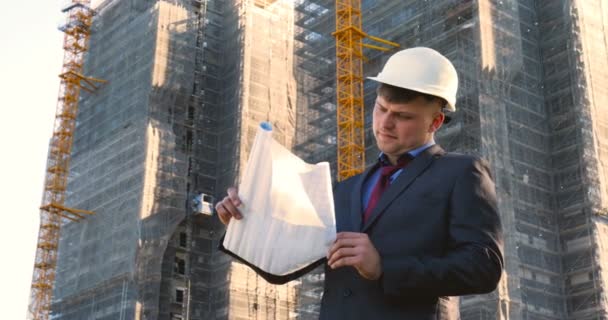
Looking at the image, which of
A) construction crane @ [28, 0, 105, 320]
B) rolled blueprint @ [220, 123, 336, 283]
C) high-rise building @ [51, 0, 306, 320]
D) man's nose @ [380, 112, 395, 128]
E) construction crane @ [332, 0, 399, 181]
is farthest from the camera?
construction crane @ [28, 0, 105, 320]

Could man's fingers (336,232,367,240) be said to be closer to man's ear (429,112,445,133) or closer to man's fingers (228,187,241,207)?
man's fingers (228,187,241,207)

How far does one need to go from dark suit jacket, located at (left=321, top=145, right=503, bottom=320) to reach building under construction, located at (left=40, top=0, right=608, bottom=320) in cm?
2654

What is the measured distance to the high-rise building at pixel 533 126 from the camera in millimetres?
30438

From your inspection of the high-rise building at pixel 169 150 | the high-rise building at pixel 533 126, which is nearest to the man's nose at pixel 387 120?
the high-rise building at pixel 533 126

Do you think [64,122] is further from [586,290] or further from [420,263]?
[420,263]

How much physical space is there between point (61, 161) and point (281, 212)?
1665 inches

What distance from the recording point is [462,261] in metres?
2.77

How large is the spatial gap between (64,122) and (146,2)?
696 cm

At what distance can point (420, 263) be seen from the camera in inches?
110

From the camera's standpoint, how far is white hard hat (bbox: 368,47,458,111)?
3.00 meters

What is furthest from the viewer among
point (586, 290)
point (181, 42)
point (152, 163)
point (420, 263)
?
point (181, 42)

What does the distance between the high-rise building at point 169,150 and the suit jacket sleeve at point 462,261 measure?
114 feet

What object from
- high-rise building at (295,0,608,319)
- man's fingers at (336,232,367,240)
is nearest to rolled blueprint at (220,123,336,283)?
man's fingers at (336,232,367,240)

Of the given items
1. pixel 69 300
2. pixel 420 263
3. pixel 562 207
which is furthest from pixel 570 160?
pixel 420 263
